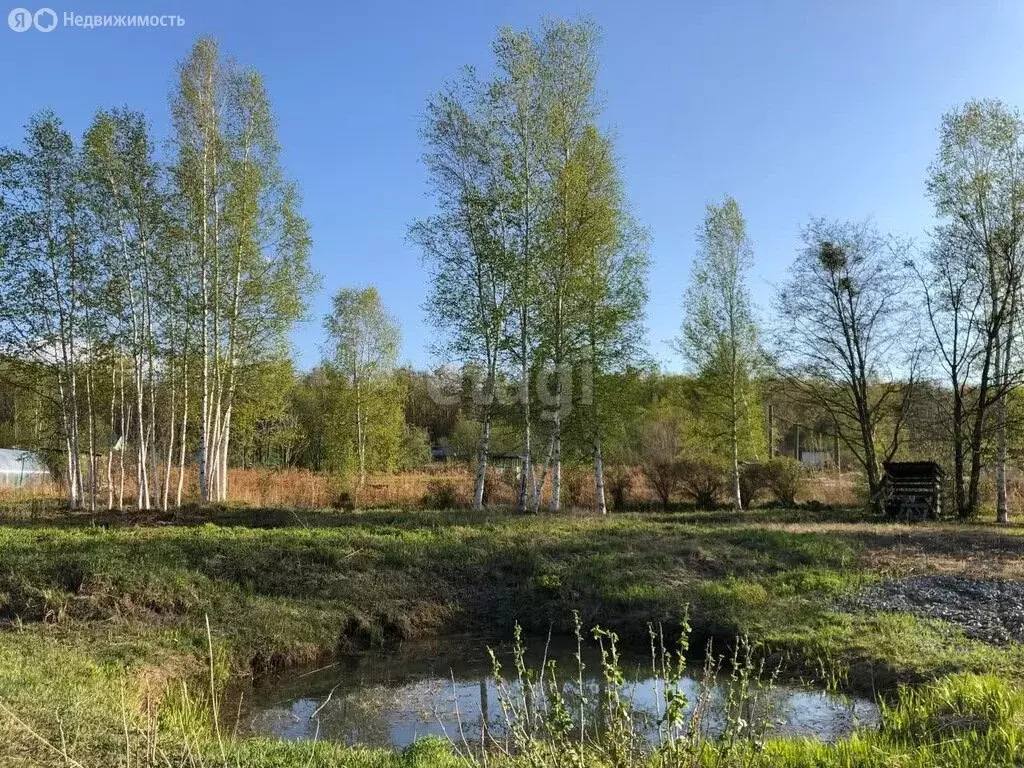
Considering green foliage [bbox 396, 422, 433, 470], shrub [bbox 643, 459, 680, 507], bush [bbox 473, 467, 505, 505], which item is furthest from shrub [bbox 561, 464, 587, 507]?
green foliage [bbox 396, 422, 433, 470]

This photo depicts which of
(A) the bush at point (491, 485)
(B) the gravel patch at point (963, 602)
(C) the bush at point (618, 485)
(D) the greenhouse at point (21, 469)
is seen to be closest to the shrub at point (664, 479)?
(C) the bush at point (618, 485)

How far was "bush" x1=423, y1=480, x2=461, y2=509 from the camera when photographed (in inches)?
818

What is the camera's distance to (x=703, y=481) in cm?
2491

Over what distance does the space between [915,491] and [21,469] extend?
35.3 m

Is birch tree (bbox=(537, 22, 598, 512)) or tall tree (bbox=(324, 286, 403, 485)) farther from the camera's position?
tall tree (bbox=(324, 286, 403, 485))

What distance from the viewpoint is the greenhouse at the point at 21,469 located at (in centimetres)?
2676

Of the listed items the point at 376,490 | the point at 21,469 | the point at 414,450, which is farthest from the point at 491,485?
the point at 21,469

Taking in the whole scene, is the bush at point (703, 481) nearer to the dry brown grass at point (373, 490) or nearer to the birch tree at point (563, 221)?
the dry brown grass at point (373, 490)

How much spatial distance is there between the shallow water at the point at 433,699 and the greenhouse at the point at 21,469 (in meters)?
21.8

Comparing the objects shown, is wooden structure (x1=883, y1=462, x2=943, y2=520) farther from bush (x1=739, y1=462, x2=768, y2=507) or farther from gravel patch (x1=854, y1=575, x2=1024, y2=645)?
gravel patch (x1=854, y1=575, x2=1024, y2=645)

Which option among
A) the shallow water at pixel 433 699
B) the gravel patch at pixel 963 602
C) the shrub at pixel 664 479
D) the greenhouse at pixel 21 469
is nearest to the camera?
the shallow water at pixel 433 699

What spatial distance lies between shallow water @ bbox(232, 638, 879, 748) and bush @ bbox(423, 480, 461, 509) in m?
11.0

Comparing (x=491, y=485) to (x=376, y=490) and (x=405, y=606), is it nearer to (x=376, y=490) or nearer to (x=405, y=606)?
(x=376, y=490)

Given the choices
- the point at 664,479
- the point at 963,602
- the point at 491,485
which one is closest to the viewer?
the point at 963,602
